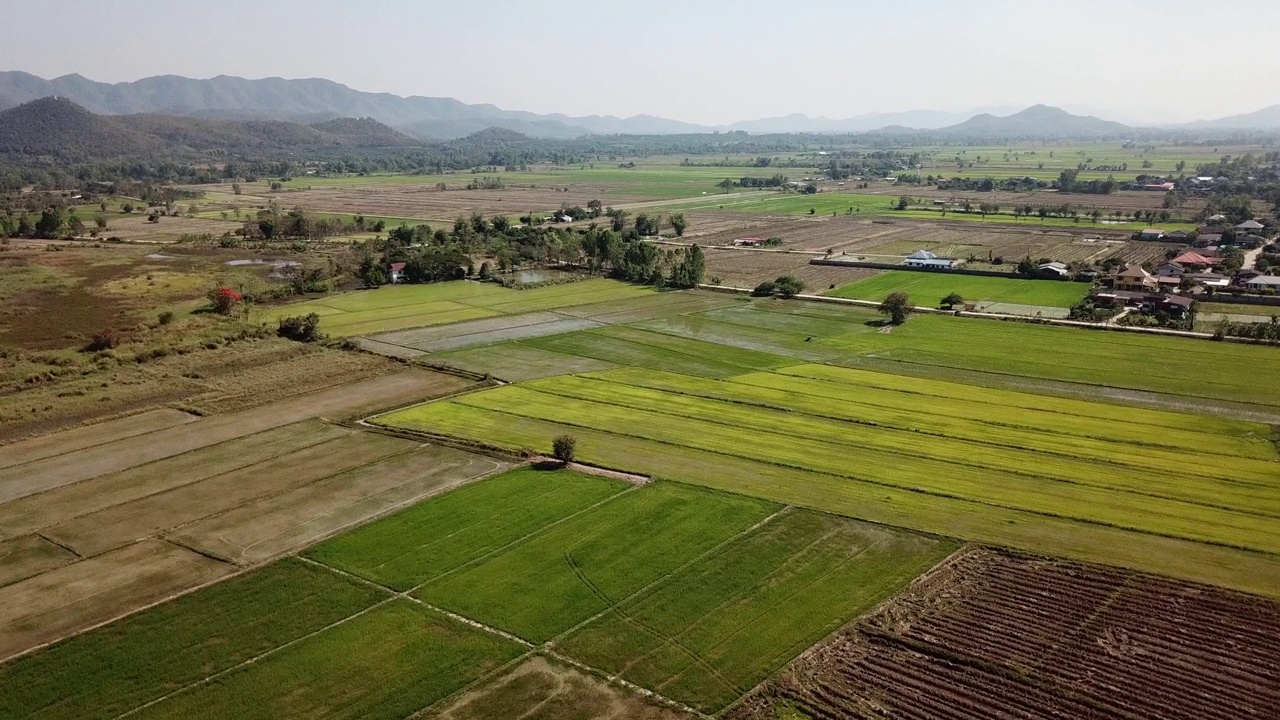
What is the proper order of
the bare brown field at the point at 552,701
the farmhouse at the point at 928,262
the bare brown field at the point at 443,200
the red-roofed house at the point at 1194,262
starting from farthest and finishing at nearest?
the bare brown field at the point at 443,200
the farmhouse at the point at 928,262
the red-roofed house at the point at 1194,262
the bare brown field at the point at 552,701

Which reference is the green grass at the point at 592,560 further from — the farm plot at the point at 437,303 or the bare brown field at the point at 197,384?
the farm plot at the point at 437,303

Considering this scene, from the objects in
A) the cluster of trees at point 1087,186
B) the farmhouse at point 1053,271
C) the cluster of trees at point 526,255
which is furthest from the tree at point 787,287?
the cluster of trees at point 1087,186

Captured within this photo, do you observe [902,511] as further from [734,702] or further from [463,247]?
[463,247]

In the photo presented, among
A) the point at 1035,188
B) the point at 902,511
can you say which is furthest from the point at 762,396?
the point at 1035,188

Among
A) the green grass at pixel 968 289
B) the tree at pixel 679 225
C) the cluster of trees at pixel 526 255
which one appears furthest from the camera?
the tree at pixel 679 225

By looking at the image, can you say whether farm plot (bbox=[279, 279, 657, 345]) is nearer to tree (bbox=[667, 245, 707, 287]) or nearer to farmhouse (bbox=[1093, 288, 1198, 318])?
tree (bbox=[667, 245, 707, 287])
